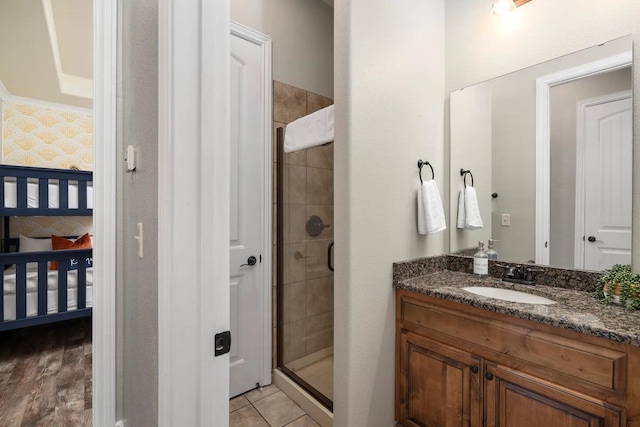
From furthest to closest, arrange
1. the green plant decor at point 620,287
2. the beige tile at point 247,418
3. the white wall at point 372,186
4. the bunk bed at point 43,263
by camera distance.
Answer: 1. the bunk bed at point 43,263
2. the beige tile at point 247,418
3. the white wall at point 372,186
4. the green plant decor at point 620,287

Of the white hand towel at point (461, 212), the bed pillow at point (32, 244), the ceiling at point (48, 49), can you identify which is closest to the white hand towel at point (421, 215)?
the white hand towel at point (461, 212)

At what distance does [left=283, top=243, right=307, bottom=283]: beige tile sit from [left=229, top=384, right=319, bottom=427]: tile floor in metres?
0.76

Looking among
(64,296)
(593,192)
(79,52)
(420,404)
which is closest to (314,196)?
(420,404)

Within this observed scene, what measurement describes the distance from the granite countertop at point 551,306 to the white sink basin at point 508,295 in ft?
0.11

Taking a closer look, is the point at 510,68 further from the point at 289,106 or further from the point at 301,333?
the point at 301,333

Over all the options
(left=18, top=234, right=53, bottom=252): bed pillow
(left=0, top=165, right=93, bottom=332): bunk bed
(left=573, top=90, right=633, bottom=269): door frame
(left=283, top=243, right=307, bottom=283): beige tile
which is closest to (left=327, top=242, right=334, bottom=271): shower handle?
(left=283, top=243, right=307, bottom=283): beige tile

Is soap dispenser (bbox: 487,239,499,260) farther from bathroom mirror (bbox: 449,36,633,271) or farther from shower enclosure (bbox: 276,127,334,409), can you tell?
shower enclosure (bbox: 276,127,334,409)

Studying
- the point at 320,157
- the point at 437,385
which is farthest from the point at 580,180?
the point at 320,157

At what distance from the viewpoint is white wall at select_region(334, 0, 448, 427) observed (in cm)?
144

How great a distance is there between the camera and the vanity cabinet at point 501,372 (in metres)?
0.99

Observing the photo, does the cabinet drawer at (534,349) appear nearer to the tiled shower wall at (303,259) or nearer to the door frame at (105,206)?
the tiled shower wall at (303,259)

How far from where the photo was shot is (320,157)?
2.05 meters

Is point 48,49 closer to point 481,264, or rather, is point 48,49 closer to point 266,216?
point 266,216

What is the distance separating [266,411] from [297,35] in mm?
2636
